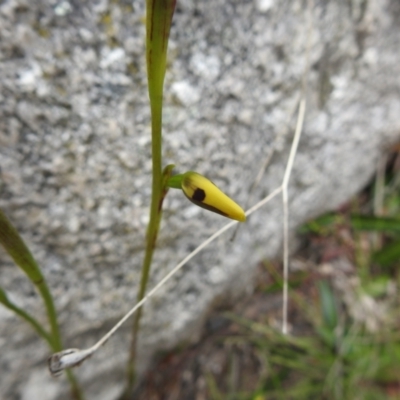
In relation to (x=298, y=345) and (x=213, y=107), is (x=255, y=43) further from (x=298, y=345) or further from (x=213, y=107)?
(x=298, y=345)

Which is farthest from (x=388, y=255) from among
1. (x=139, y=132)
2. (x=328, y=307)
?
(x=139, y=132)

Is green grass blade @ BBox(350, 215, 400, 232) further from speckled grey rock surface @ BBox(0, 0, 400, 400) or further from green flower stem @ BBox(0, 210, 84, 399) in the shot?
green flower stem @ BBox(0, 210, 84, 399)

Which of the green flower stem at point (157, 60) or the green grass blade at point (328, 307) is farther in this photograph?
the green grass blade at point (328, 307)

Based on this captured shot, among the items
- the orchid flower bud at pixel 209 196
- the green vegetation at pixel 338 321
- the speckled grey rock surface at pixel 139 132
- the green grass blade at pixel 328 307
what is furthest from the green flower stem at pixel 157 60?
the green grass blade at pixel 328 307

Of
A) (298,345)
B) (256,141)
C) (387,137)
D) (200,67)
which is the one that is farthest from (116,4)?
(298,345)

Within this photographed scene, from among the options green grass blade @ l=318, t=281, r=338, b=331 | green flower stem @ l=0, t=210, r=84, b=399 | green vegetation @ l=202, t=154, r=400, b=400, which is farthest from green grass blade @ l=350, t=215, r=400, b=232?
green flower stem @ l=0, t=210, r=84, b=399

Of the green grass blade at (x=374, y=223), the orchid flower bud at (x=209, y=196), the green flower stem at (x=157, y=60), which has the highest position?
the green flower stem at (x=157, y=60)

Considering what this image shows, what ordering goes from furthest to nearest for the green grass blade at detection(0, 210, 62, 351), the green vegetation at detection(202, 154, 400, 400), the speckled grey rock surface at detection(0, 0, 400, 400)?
the green vegetation at detection(202, 154, 400, 400)
the speckled grey rock surface at detection(0, 0, 400, 400)
the green grass blade at detection(0, 210, 62, 351)

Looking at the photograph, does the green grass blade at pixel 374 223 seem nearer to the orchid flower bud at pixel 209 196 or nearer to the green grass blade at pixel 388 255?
the green grass blade at pixel 388 255
